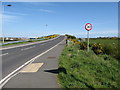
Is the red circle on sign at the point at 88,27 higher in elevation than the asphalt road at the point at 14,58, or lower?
higher

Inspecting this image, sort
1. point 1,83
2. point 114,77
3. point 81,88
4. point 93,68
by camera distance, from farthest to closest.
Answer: point 93,68 < point 114,77 < point 1,83 < point 81,88

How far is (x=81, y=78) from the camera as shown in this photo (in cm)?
774

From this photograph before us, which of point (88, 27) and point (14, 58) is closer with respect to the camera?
point (14, 58)

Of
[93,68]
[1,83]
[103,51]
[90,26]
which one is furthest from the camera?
[103,51]

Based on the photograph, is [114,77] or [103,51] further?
[103,51]

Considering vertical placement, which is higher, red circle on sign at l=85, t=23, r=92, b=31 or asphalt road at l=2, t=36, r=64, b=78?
red circle on sign at l=85, t=23, r=92, b=31

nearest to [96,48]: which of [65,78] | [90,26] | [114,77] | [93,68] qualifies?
[90,26]

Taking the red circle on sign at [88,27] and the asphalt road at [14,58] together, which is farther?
the red circle on sign at [88,27]

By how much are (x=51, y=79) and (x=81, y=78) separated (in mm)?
1248

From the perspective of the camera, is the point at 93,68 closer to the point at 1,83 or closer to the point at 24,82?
the point at 24,82

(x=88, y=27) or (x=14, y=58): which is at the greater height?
(x=88, y=27)

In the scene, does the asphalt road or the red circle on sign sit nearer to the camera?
the asphalt road

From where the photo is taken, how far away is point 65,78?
7605 millimetres

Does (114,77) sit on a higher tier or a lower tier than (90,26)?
lower
